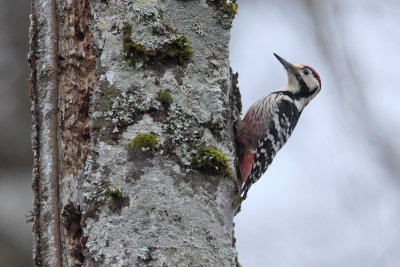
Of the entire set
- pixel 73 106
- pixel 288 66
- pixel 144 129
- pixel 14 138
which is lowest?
pixel 144 129

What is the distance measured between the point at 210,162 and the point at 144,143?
302mm

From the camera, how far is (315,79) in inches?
222

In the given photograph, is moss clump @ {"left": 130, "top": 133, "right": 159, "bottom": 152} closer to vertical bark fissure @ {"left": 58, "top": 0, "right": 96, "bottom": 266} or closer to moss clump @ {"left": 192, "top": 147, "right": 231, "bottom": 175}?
moss clump @ {"left": 192, "top": 147, "right": 231, "bottom": 175}

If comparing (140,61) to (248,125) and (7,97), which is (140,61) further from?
(7,97)

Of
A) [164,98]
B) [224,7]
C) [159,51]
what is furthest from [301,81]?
[164,98]

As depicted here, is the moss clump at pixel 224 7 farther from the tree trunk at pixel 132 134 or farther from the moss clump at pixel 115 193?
the moss clump at pixel 115 193

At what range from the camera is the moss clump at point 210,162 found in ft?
8.15

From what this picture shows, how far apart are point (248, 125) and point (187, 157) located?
1945 mm

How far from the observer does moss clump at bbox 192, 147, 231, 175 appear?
2484mm

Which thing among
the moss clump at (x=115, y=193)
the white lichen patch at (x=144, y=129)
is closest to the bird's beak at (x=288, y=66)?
the white lichen patch at (x=144, y=129)

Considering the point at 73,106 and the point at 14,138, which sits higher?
the point at 14,138

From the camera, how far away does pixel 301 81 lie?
562 centimetres

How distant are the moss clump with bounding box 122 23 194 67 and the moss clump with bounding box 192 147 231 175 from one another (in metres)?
0.47

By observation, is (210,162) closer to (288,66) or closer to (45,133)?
(45,133)
